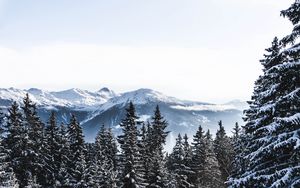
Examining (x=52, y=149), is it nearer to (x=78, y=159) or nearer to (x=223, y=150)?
(x=78, y=159)

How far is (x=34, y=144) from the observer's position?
53625 millimetres

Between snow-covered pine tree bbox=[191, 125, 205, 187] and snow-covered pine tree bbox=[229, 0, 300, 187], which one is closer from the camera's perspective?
snow-covered pine tree bbox=[229, 0, 300, 187]

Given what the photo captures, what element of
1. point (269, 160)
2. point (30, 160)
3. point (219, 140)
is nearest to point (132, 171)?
point (30, 160)

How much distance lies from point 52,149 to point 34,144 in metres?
8.30

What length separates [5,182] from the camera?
36031 millimetres

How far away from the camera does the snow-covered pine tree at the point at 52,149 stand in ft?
193

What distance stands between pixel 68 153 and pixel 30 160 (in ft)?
29.3

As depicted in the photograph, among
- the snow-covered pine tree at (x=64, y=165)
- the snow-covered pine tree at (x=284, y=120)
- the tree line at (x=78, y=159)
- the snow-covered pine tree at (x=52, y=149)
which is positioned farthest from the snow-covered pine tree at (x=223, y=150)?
the snow-covered pine tree at (x=284, y=120)

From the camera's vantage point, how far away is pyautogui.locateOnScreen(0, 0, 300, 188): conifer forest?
48.1 feet

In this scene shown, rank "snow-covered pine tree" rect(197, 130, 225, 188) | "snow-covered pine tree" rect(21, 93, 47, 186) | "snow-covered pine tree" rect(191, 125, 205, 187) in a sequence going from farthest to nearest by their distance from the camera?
"snow-covered pine tree" rect(191, 125, 205, 187), "snow-covered pine tree" rect(197, 130, 225, 188), "snow-covered pine tree" rect(21, 93, 47, 186)

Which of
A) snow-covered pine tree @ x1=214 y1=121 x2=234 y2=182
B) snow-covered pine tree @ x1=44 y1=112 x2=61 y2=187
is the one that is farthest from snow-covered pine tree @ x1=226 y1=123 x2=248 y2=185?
snow-covered pine tree @ x1=214 y1=121 x2=234 y2=182

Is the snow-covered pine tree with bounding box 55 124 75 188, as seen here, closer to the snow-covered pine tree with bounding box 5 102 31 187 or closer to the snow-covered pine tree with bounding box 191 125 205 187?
the snow-covered pine tree with bounding box 5 102 31 187

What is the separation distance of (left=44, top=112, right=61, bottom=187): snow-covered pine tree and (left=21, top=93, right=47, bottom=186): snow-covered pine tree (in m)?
1.23

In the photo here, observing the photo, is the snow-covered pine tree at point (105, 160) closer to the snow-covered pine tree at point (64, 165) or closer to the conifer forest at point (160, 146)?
the conifer forest at point (160, 146)
